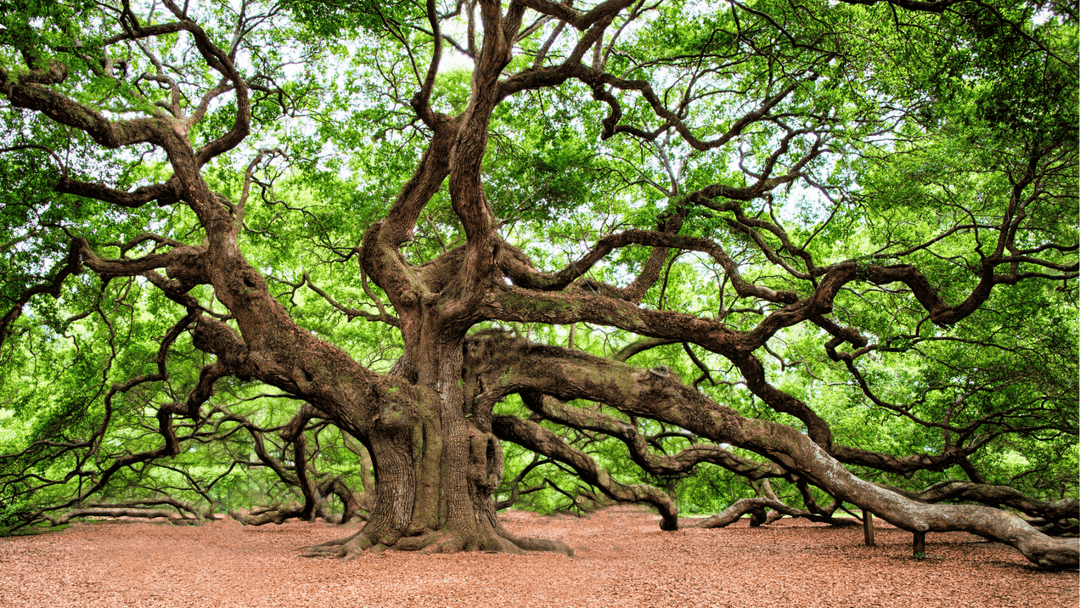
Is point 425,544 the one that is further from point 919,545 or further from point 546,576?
point 919,545

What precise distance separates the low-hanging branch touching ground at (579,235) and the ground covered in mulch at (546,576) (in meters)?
0.61

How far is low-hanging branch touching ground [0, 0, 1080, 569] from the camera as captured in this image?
17.8ft

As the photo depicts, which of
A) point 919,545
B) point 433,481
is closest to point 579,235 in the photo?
point 433,481

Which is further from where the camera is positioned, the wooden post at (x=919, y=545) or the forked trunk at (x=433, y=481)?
the forked trunk at (x=433, y=481)

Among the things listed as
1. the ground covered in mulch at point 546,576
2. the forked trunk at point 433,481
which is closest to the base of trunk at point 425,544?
the forked trunk at point 433,481

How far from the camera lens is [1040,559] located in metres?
4.77

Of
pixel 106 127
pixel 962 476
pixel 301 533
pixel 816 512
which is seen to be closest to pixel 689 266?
pixel 816 512

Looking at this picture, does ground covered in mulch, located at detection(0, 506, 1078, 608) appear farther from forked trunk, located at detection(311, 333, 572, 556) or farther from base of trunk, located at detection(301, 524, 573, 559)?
forked trunk, located at detection(311, 333, 572, 556)

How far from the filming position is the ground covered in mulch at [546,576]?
3764 mm

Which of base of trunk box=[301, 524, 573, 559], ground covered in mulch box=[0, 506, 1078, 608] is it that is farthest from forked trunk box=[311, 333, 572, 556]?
ground covered in mulch box=[0, 506, 1078, 608]

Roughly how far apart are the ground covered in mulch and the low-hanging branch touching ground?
612mm

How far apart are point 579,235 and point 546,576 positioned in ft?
21.2

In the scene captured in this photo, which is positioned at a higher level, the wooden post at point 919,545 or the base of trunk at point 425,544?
the wooden post at point 919,545

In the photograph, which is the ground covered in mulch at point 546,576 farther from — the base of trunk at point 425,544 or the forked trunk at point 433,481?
the forked trunk at point 433,481
